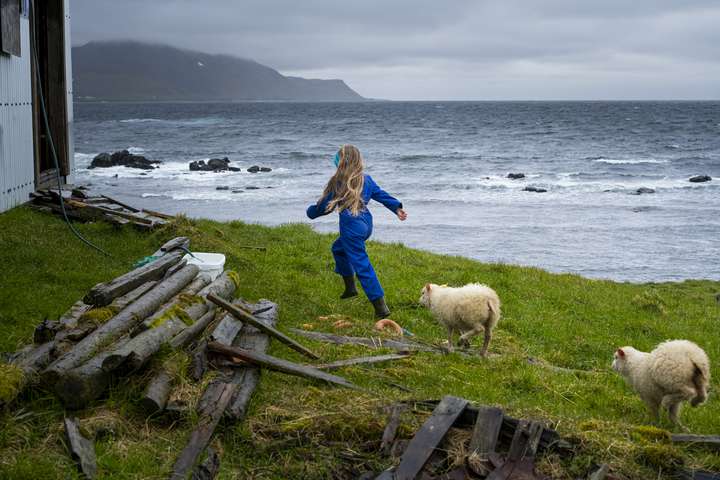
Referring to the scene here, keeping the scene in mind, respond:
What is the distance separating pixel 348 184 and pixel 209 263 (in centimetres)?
269

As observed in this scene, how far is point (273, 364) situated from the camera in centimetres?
801

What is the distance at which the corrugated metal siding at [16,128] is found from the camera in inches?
609

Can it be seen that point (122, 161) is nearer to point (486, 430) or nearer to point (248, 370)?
point (248, 370)

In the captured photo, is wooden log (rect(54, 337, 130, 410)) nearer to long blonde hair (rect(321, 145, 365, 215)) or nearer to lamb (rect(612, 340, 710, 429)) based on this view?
long blonde hair (rect(321, 145, 365, 215))

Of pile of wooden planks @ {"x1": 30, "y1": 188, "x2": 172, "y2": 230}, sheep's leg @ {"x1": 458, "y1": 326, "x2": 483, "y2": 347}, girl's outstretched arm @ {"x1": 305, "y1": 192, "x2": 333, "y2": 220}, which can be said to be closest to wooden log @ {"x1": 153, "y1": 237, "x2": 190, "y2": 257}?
Result: pile of wooden planks @ {"x1": 30, "y1": 188, "x2": 172, "y2": 230}

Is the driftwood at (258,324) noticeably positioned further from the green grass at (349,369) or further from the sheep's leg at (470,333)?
the sheep's leg at (470,333)

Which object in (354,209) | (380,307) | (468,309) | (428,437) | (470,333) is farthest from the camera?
(380,307)

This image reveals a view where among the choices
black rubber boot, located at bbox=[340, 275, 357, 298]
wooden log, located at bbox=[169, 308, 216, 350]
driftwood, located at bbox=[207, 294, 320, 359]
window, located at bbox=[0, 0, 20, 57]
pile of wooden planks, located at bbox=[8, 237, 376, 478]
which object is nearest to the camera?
pile of wooden planks, located at bbox=[8, 237, 376, 478]

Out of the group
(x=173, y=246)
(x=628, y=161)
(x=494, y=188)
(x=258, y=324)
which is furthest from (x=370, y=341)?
(x=628, y=161)

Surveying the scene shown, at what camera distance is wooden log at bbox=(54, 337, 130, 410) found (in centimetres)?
694

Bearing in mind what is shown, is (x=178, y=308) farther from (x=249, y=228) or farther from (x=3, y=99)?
(x=249, y=228)

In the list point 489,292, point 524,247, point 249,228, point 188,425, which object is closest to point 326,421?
point 188,425

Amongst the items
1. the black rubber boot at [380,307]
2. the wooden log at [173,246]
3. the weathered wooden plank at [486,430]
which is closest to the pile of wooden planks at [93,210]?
the wooden log at [173,246]

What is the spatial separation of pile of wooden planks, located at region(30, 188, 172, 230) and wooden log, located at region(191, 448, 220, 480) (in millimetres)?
9948
